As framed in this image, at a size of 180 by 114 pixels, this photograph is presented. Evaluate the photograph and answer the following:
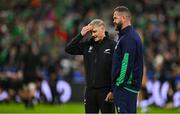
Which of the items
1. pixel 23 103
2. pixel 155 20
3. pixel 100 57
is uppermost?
pixel 155 20

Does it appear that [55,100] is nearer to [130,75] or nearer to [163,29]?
[163,29]

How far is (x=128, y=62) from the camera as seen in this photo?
10.1m

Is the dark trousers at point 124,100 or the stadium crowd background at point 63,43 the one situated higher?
the stadium crowd background at point 63,43

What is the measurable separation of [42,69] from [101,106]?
1141 centimetres

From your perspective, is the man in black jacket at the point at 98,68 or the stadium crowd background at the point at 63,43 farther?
the stadium crowd background at the point at 63,43

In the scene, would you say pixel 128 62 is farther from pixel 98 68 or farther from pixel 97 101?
pixel 97 101

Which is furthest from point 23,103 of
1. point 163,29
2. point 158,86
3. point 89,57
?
point 89,57

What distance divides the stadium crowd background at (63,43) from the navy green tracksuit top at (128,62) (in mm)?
8480

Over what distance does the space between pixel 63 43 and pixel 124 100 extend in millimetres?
14615

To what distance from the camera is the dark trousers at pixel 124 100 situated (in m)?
10.2

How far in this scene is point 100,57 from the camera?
1113 cm

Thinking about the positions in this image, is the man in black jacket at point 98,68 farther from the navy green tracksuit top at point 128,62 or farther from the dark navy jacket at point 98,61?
the navy green tracksuit top at point 128,62

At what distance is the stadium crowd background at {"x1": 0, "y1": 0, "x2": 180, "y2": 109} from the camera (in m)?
21.2

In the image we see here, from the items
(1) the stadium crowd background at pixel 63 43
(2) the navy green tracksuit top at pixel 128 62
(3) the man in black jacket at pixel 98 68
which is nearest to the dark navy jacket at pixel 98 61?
(3) the man in black jacket at pixel 98 68
